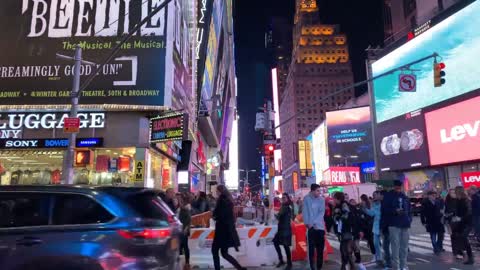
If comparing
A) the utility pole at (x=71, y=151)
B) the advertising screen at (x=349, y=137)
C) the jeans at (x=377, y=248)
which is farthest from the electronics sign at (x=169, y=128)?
the advertising screen at (x=349, y=137)

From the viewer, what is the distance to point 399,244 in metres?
9.00

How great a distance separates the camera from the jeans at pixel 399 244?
353 inches

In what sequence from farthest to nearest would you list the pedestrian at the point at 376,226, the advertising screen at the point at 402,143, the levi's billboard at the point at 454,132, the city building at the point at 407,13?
the city building at the point at 407,13, the advertising screen at the point at 402,143, the levi's billboard at the point at 454,132, the pedestrian at the point at 376,226

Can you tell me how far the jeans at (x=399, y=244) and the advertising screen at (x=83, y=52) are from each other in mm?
14746

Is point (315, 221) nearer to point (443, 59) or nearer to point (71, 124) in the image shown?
point (71, 124)

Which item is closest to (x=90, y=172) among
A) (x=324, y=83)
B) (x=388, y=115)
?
(x=388, y=115)

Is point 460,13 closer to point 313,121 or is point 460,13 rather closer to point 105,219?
point 105,219

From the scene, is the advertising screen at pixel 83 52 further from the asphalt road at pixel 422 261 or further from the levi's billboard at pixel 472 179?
the levi's billboard at pixel 472 179

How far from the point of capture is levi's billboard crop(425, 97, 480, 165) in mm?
42062

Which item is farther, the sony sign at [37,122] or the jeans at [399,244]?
the sony sign at [37,122]

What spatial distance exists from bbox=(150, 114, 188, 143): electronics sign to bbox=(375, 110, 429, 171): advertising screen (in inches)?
1554

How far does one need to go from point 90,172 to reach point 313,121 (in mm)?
136299

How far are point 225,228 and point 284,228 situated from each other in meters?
2.36

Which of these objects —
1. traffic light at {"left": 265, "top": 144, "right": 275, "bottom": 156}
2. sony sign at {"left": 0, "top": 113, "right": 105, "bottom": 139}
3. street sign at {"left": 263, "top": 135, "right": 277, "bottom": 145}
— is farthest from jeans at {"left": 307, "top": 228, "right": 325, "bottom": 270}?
sony sign at {"left": 0, "top": 113, "right": 105, "bottom": 139}
